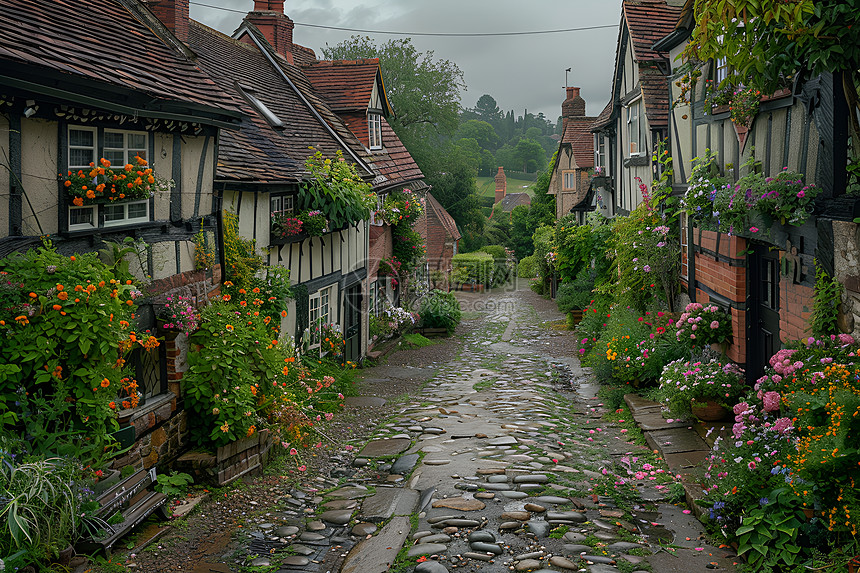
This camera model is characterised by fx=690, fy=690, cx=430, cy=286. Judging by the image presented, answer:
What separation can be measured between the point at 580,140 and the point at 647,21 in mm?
19131

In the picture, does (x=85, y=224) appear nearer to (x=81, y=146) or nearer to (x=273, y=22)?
(x=81, y=146)

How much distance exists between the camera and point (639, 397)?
10727 mm

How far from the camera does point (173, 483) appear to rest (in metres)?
7.17

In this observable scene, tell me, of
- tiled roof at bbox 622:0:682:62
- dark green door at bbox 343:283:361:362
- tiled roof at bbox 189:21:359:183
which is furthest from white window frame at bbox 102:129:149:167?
tiled roof at bbox 622:0:682:62

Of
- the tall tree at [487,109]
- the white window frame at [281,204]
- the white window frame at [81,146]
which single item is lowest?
the white window frame at [281,204]

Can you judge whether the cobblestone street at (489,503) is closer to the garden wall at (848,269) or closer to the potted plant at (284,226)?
the garden wall at (848,269)

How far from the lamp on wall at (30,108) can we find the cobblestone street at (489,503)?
161 inches

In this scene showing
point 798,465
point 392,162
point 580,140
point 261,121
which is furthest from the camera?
point 580,140

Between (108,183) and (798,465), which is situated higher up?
(108,183)

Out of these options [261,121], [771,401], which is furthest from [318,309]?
[771,401]

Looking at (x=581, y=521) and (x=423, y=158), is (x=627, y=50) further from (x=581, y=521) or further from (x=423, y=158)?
(x=423, y=158)

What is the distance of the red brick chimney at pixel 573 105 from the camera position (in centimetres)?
3803

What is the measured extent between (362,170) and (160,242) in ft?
28.4

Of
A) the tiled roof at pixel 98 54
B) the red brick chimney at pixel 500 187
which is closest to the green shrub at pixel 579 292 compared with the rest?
the tiled roof at pixel 98 54
